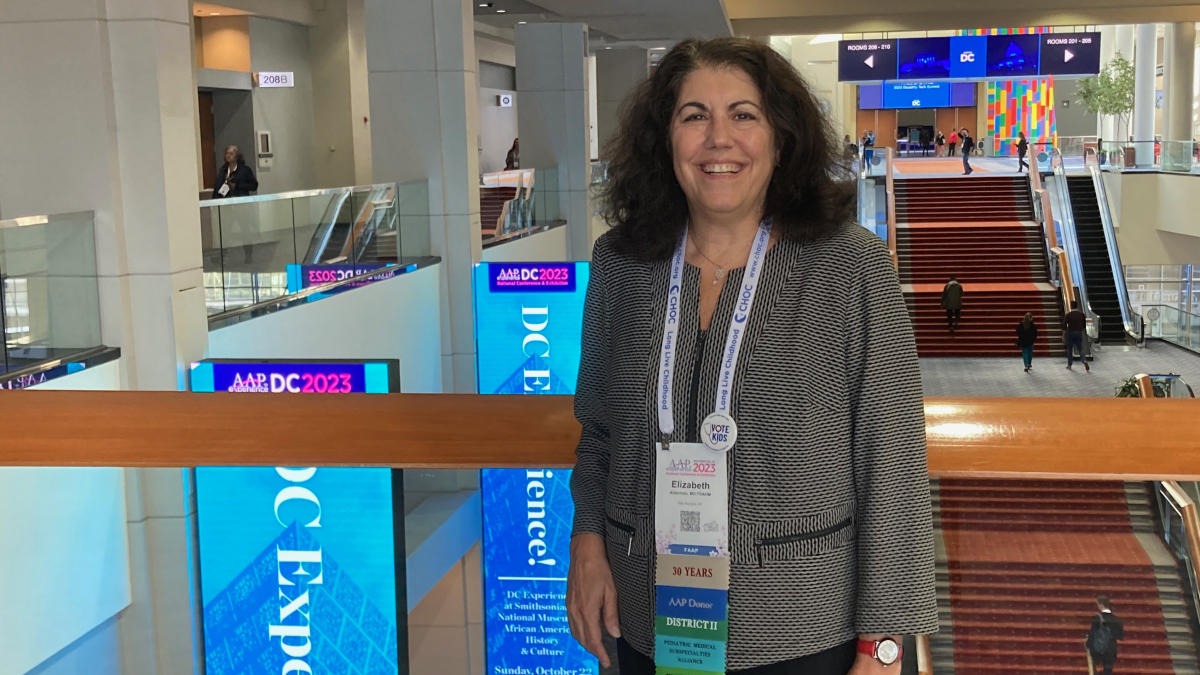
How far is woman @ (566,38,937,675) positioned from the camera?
1611 mm

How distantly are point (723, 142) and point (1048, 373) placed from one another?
838 inches

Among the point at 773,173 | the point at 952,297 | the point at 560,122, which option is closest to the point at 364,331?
the point at 773,173

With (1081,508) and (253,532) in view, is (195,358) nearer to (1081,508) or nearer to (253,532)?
(253,532)

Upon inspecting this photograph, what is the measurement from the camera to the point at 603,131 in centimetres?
3152

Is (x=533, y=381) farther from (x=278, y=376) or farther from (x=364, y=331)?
(x=278, y=376)

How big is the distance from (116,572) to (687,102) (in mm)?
2270

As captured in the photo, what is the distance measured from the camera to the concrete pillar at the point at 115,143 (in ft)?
21.0

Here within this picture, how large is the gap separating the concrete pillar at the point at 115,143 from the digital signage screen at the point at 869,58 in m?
30.6

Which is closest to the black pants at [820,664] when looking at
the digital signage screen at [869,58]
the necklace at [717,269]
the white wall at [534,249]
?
the necklace at [717,269]

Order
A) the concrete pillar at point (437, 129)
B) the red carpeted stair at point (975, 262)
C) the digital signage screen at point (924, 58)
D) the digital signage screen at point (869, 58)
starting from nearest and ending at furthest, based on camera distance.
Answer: the concrete pillar at point (437, 129) → the red carpeted stair at point (975, 262) → the digital signage screen at point (924, 58) → the digital signage screen at point (869, 58)

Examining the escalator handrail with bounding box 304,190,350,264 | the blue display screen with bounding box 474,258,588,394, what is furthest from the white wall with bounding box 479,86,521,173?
the escalator handrail with bounding box 304,190,350,264

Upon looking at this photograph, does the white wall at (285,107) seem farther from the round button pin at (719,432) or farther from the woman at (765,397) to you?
the round button pin at (719,432)

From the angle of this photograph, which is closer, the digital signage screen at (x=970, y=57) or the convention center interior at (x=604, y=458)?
the convention center interior at (x=604, y=458)

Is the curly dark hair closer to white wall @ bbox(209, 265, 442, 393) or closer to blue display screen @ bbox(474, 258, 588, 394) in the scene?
white wall @ bbox(209, 265, 442, 393)
